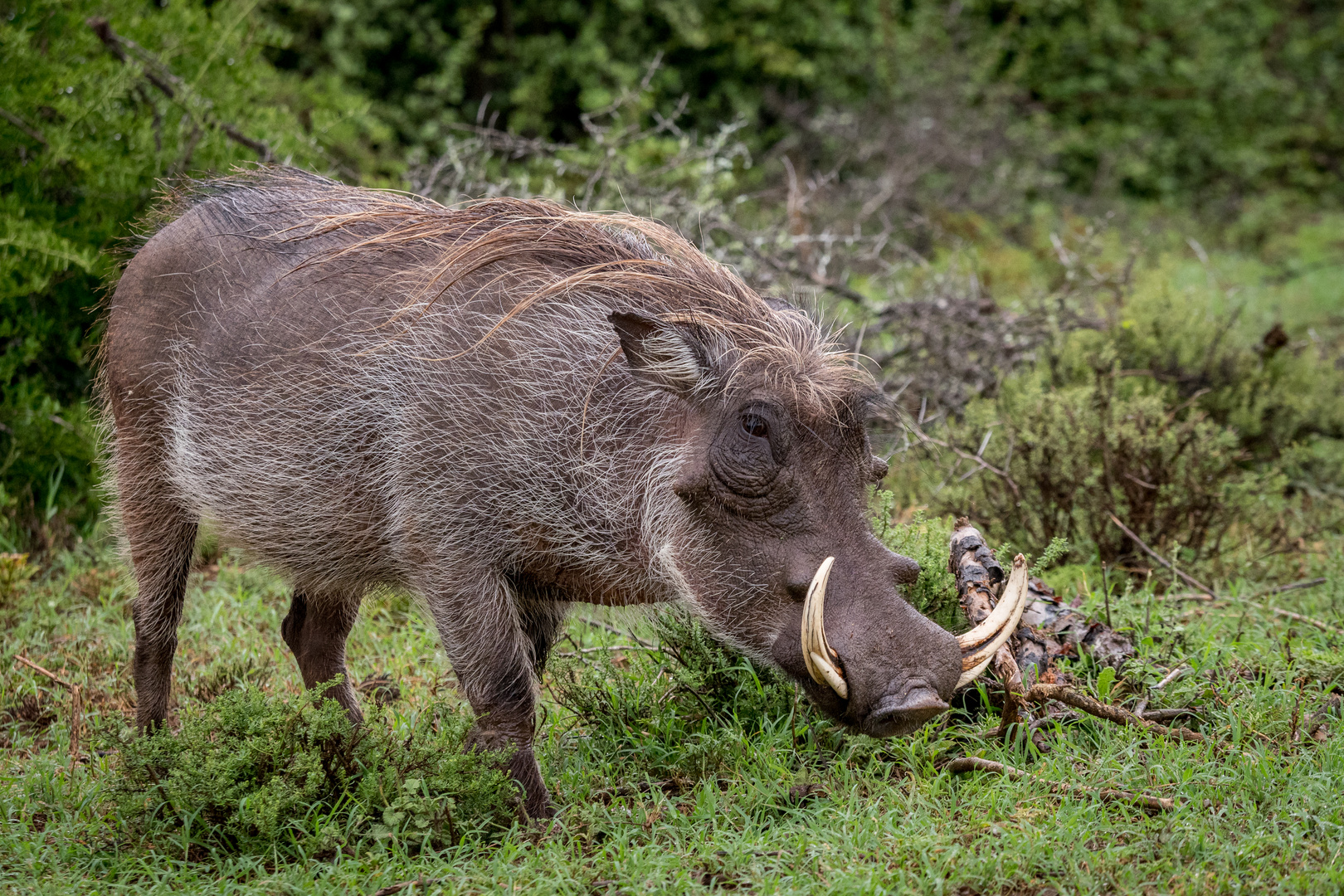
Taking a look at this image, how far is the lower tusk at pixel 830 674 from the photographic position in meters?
2.56

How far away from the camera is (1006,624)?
9.17 feet

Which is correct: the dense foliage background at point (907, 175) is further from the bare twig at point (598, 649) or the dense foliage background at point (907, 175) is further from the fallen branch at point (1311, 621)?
the bare twig at point (598, 649)

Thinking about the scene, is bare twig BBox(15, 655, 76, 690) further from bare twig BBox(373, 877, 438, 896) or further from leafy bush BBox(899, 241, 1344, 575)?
leafy bush BBox(899, 241, 1344, 575)

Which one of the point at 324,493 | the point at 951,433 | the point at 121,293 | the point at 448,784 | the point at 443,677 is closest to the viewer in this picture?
the point at 448,784

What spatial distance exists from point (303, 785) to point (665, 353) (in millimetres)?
1390

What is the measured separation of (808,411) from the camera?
289 centimetres

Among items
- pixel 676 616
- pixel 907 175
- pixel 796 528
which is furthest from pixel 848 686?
pixel 907 175

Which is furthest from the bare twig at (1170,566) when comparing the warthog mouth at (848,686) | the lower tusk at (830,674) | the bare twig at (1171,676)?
the lower tusk at (830,674)

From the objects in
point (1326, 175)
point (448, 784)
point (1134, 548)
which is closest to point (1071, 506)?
point (1134, 548)

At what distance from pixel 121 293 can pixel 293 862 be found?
182cm

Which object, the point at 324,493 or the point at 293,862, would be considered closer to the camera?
the point at 293,862

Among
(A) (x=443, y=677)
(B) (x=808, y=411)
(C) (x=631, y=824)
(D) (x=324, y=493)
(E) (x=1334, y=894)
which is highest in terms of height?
(B) (x=808, y=411)

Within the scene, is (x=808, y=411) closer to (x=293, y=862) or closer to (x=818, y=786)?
(x=818, y=786)

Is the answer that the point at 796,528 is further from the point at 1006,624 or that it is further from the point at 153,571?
the point at 153,571
